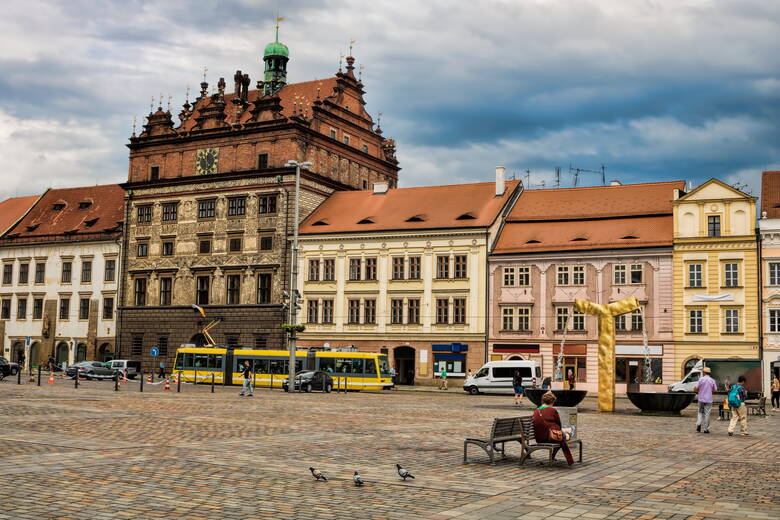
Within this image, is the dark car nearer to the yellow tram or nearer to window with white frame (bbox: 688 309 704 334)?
the yellow tram

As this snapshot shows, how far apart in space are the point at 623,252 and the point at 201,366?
28.1 m

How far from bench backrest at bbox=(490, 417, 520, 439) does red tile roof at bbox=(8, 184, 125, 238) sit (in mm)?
66295

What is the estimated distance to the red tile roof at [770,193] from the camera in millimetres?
55469

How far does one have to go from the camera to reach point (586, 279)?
57938 mm

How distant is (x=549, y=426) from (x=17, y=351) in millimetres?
74232

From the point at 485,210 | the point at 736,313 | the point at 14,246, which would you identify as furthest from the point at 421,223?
the point at 14,246

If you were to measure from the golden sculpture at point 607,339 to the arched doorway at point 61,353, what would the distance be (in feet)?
185

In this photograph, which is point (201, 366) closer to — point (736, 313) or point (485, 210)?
point (485, 210)

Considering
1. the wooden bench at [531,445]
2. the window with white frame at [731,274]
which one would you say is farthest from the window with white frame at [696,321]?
the wooden bench at [531,445]

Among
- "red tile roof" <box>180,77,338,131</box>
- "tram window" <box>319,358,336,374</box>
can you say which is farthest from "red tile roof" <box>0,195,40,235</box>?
"tram window" <box>319,358,336,374</box>

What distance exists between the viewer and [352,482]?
44.4 ft

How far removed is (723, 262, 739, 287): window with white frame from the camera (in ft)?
179

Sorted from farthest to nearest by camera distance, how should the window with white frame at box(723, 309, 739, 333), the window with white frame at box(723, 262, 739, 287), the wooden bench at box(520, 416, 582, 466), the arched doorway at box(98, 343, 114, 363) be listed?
1. the arched doorway at box(98, 343, 114, 363)
2. the window with white frame at box(723, 262, 739, 287)
3. the window with white frame at box(723, 309, 739, 333)
4. the wooden bench at box(520, 416, 582, 466)

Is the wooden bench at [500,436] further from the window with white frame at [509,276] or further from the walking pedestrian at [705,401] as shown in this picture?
the window with white frame at [509,276]
